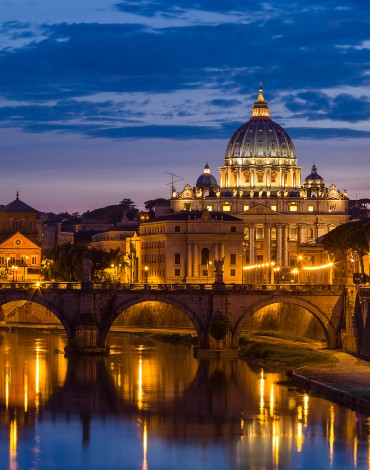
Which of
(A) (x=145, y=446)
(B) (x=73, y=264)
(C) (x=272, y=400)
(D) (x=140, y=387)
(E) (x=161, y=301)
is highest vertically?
(B) (x=73, y=264)

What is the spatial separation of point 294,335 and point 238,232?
79.6 meters

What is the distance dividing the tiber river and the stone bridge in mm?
2601

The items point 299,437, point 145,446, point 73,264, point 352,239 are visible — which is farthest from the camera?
point 73,264

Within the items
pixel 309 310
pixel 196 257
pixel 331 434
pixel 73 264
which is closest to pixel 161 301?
pixel 309 310

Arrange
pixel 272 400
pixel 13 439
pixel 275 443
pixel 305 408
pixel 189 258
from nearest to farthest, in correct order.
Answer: pixel 275 443
pixel 13 439
pixel 305 408
pixel 272 400
pixel 189 258

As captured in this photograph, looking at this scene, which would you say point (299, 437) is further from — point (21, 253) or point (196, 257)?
point (196, 257)

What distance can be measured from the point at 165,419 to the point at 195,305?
29224mm

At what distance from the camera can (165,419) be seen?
3127 inches

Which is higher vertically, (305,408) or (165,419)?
(305,408)

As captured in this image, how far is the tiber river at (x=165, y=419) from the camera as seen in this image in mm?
69438

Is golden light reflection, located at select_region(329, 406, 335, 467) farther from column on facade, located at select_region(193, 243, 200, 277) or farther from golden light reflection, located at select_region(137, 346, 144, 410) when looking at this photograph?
column on facade, located at select_region(193, 243, 200, 277)

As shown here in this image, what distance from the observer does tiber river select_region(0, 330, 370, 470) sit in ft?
228

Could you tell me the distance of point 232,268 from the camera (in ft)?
639

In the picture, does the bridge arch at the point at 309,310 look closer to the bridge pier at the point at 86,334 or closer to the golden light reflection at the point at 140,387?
the golden light reflection at the point at 140,387
